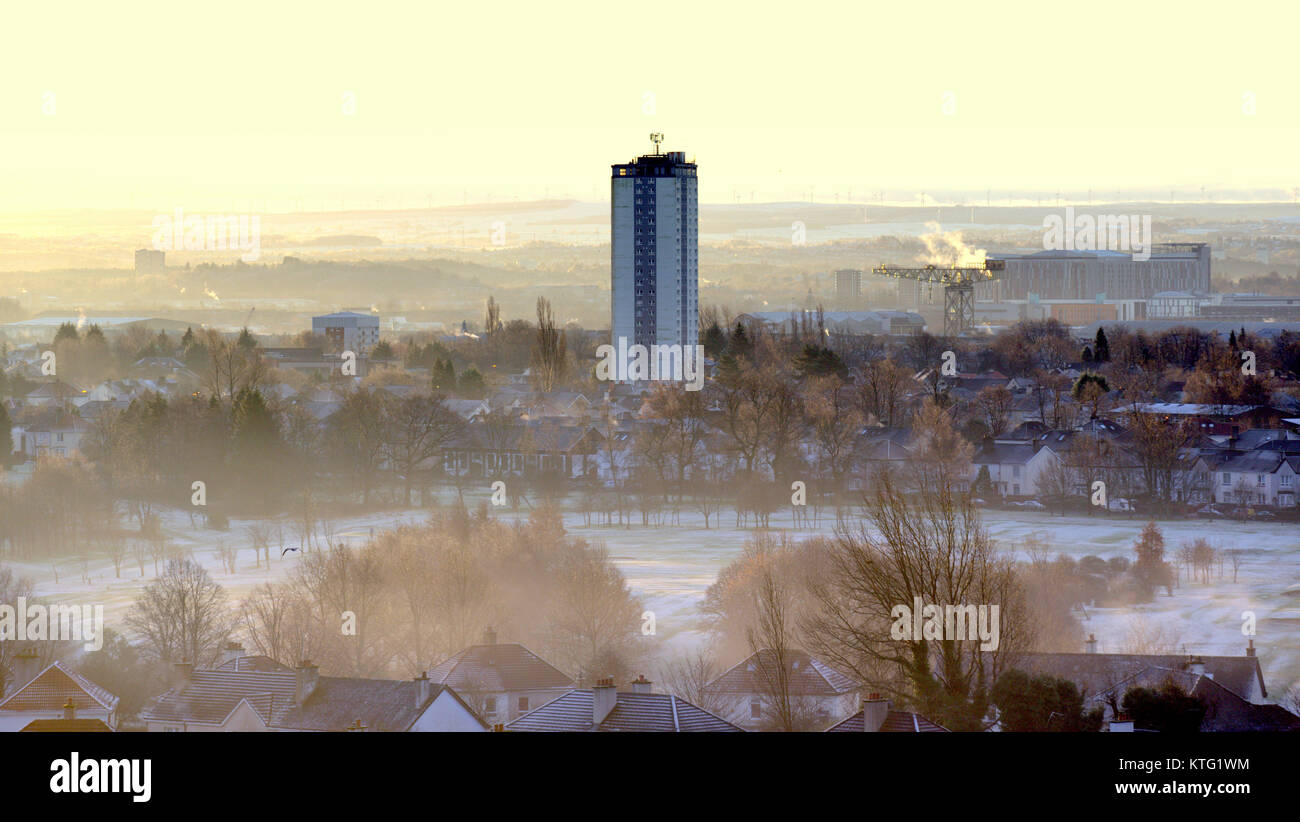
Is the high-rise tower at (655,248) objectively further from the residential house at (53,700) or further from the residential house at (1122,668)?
the residential house at (53,700)

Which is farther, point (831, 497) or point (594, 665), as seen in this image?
point (831, 497)

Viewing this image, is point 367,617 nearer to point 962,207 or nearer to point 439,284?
point 439,284

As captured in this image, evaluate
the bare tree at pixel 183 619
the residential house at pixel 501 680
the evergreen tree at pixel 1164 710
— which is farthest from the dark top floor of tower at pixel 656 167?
the evergreen tree at pixel 1164 710

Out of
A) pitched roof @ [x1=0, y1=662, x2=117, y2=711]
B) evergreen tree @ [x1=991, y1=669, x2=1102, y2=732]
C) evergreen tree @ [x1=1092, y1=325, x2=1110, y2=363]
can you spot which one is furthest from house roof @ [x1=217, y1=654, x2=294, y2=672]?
evergreen tree @ [x1=1092, y1=325, x2=1110, y2=363]

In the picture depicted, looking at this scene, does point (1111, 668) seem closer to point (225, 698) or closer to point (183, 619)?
point (225, 698)
